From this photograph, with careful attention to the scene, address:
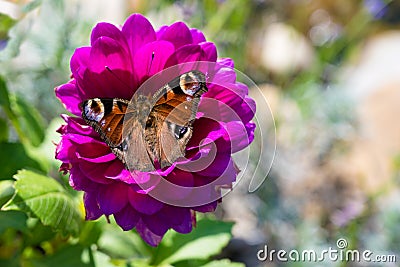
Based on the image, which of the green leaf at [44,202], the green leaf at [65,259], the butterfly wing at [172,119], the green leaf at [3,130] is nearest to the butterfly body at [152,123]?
the butterfly wing at [172,119]

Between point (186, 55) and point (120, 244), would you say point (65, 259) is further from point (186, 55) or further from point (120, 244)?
point (186, 55)

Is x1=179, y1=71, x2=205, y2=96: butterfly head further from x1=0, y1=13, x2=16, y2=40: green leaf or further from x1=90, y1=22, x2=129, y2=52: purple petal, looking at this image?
x1=0, y1=13, x2=16, y2=40: green leaf

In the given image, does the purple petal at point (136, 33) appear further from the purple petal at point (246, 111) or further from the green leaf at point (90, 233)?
the green leaf at point (90, 233)

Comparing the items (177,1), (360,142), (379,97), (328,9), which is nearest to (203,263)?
(177,1)

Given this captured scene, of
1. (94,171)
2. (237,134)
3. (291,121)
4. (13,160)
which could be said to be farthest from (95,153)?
(291,121)

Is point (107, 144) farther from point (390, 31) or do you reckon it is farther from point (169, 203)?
point (390, 31)

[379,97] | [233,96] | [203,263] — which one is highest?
[379,97]
